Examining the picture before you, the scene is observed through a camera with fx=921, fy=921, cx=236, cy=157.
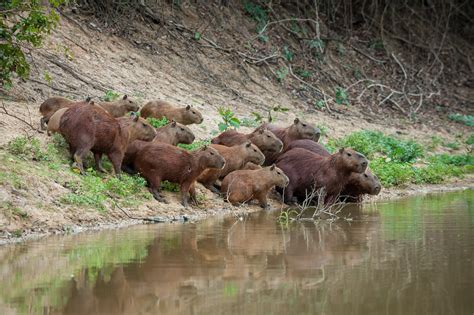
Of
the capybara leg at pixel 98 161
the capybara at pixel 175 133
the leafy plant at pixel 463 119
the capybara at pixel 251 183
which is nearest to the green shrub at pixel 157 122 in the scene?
the capybara at pixel 175 133

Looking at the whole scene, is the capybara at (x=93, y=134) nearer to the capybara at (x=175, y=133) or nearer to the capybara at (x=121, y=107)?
the capybara at (x=175, y=133)

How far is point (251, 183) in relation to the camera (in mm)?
11430

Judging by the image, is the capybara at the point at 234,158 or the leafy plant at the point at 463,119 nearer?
the capybara at the point at 234,158

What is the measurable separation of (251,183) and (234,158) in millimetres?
683

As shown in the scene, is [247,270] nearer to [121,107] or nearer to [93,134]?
[93,134]

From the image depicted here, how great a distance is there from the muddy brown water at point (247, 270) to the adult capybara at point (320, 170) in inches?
86.8

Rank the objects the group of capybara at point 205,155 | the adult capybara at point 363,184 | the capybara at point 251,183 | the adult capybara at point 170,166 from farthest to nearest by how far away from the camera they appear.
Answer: the adult capybara at point 363,184 → the capybara at point 251,183 → the adult capybara at point 170,166 → the group of capybara at point 205,155

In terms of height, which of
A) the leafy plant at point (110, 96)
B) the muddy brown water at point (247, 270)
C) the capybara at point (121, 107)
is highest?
the leafy plant at point (110, 96)

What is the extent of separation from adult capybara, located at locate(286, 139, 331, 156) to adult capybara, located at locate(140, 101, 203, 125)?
1481 mm

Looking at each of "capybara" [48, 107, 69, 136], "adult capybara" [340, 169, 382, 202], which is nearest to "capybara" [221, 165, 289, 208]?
"adult capybara" [340, 169, 382, 202]

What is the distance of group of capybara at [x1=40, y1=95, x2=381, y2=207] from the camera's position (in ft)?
34.8

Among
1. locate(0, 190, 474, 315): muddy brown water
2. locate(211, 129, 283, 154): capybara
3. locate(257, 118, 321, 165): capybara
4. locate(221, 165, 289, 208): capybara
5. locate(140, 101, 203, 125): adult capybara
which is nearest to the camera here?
locate(0, 190, 474, 315): muddy brown water

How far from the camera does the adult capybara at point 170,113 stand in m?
13.5

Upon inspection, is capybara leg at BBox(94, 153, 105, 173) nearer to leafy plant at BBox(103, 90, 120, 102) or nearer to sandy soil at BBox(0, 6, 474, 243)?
sandy soil at BBox(0, 6, 474, 243)
